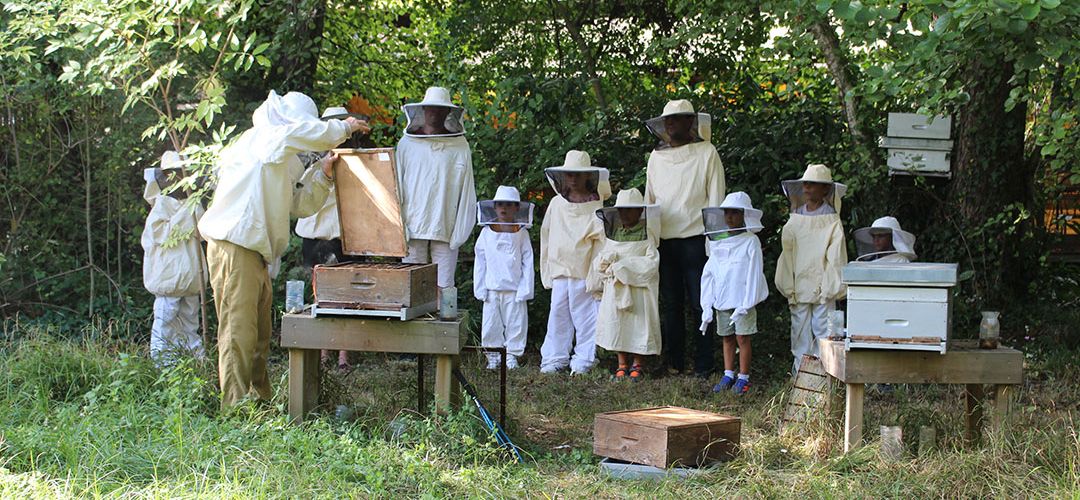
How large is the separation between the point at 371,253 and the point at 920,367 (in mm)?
2811

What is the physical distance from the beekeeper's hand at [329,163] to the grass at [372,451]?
1143mm

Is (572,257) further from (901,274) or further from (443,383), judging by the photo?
(901,274)

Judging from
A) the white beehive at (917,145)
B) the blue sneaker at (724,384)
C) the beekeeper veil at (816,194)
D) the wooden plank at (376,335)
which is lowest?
the blue sneaker at (724,384)

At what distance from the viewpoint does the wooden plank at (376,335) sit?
543cm

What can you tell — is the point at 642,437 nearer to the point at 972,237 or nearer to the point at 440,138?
the point at 440,138

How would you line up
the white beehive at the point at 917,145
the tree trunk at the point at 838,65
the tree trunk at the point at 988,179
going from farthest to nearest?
1. the tree trunk at the point at 988,179
2. the white beehive at the point at 917,145
3. the tree trunk at the point at 838,65

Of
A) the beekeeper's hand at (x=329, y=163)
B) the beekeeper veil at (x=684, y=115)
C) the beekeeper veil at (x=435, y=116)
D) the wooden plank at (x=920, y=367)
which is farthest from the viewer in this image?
the beekeeper veil at (x=684, y=115)

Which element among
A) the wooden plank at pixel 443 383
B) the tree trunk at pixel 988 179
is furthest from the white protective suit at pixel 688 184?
the wooden plank at pixel 443 383

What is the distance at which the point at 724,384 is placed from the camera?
25.2 ft

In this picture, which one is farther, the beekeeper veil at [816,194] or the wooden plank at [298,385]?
the beekeeper veil at [816,194]

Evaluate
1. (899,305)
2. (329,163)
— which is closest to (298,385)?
(329,163)

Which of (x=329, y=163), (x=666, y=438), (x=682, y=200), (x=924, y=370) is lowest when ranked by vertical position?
(x=666, y=438)

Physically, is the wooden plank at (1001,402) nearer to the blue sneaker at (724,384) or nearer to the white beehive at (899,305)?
the white beehive at (899,305)

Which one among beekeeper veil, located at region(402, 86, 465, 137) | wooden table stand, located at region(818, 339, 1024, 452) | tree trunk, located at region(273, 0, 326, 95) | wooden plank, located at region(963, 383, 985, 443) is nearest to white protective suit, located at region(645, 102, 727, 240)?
beekeeper veil, located at region(402, 86, 465, 137)
